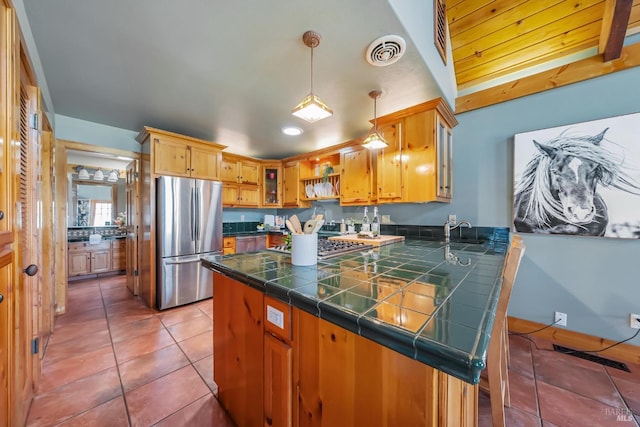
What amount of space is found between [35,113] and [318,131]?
2.57 m

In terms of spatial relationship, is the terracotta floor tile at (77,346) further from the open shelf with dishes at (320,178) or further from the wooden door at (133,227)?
the open shelf with dishes at (320,178)

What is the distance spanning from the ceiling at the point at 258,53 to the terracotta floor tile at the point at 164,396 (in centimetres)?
239

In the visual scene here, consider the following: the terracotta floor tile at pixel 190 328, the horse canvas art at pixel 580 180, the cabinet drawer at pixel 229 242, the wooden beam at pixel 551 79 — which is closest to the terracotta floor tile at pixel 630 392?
the horse canvas art at pixel 580 180

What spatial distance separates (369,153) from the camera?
10.5 ft

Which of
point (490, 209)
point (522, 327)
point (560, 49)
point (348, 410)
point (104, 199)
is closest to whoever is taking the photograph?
point (348, 410)

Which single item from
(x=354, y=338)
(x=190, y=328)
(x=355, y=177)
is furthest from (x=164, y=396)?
(x=355, y=177)

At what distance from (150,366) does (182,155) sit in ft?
7.88

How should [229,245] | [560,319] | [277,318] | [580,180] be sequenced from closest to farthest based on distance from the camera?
[277,318] → [580,180] → [560,319] → [229,245]

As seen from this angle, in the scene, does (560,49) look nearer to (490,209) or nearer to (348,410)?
(490,209)

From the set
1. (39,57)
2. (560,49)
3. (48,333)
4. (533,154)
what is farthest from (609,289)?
(48,333)

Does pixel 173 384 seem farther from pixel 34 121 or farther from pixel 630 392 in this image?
pixel 630 392

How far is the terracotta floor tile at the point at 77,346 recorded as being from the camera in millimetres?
1988

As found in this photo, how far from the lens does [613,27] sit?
162 cm

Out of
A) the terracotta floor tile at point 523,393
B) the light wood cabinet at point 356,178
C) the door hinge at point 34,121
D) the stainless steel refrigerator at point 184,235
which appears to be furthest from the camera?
the light wood cabinet at point 356,178
